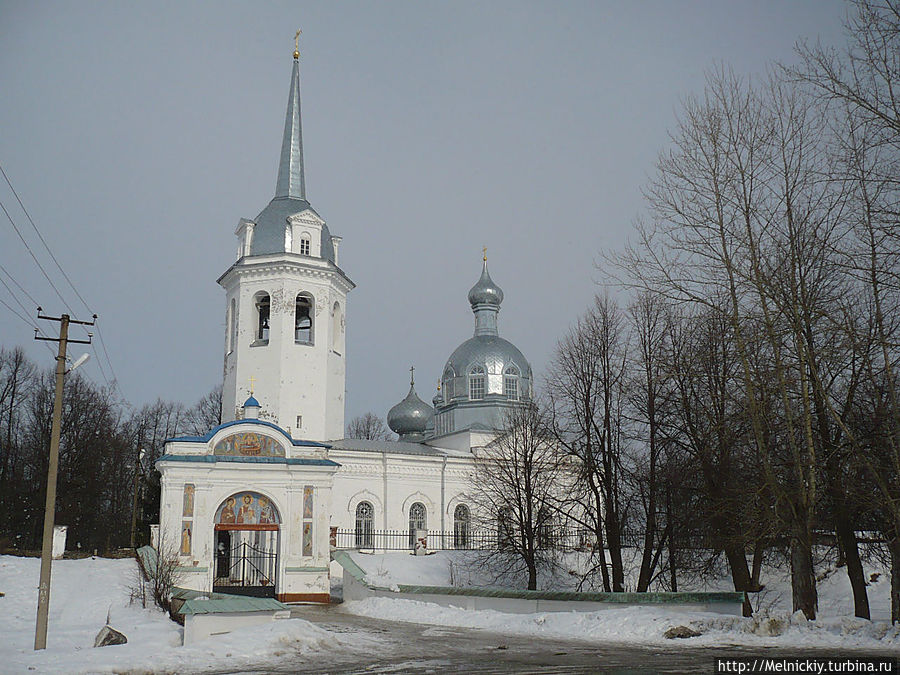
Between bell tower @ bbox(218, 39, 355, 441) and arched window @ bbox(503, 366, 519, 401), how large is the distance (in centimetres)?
964

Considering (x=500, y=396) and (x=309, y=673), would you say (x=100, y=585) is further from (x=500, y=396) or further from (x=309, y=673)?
(x=500, y=396)

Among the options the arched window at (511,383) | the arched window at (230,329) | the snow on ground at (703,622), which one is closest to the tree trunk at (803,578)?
the snow on ground at (703,622)

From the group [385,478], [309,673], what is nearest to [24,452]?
[385,478]

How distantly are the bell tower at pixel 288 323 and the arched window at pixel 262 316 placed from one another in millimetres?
40

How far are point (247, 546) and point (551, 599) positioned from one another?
1482 cm

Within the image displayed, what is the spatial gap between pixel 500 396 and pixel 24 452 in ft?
82.7

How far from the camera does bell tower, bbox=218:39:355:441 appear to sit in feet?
110

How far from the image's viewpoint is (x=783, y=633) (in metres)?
14.0

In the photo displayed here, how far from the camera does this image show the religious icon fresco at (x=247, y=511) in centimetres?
2655

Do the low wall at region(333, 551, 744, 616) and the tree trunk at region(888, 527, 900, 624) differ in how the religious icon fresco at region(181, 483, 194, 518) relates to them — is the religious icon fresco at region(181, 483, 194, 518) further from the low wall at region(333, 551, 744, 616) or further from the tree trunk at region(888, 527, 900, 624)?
the tree trunk at region(888, 527, 900, 624)

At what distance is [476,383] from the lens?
42438 millimetres

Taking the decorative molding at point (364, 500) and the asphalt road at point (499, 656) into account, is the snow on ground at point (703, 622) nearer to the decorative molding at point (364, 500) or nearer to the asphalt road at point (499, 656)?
the asphalt road at point (499, 656)

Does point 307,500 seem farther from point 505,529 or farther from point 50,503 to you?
point 50,503

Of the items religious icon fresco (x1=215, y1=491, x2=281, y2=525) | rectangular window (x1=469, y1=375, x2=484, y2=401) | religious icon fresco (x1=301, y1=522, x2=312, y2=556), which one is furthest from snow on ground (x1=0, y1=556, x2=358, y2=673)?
rectangular window (x1=469, y1=375, x2=484, y2=401)
